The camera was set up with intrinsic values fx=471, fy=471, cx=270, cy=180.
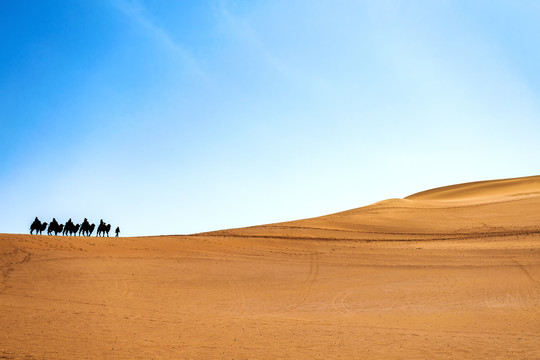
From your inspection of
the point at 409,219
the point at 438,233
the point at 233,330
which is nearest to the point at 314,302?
the point at 233,330

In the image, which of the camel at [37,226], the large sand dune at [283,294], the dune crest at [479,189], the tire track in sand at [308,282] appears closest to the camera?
the large sand dune at [283,294]

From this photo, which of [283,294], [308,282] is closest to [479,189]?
[308,282]

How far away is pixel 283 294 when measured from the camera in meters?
19.0

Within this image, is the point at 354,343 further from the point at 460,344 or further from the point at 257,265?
the point at 257,265

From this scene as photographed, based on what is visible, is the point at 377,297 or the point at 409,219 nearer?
the point at 377,297

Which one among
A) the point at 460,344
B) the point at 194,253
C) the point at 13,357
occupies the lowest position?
the point at 460,344

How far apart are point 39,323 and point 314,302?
30.9ft

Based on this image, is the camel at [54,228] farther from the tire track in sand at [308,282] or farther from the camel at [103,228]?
the tire track in sand at [308,282]

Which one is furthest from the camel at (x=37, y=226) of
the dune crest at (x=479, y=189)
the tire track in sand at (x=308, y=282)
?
the dune crest at (x=479, y=189)

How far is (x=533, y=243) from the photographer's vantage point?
89.1 feet

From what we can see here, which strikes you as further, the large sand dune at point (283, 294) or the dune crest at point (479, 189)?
the dune crest at point (479, 189)

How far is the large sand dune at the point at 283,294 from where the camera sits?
36.7 ft

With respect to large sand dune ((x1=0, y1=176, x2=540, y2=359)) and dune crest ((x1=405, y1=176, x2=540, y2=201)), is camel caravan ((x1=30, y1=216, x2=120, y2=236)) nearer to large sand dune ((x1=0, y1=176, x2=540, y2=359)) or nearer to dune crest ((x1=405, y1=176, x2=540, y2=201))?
large sand dune ((x1=0, y1=176, x2=540, y2=359))

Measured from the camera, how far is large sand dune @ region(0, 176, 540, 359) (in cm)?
1118
